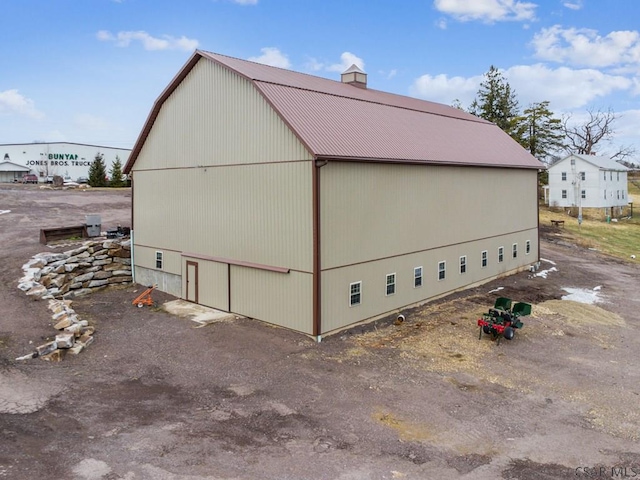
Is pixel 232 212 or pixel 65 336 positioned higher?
pixel 232 212

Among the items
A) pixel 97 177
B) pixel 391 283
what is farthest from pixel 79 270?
pixel 97 177

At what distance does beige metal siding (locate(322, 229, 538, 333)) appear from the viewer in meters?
16.9

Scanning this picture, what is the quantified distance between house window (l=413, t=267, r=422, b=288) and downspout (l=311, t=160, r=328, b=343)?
5853 millimetres

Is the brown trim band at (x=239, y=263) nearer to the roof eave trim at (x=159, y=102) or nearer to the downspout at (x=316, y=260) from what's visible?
the downspout at (x=316, y=260)

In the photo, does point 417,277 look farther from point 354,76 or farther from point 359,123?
point 354,76

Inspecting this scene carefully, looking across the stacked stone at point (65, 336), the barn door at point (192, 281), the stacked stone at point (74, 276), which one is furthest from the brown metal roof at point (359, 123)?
the stacked stone at point (65, 336)

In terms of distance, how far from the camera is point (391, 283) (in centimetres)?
1936

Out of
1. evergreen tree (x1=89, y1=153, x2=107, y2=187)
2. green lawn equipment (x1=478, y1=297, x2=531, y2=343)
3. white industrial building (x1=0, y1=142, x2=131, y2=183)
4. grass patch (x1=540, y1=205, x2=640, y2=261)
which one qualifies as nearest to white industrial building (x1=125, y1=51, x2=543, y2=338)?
green lawn equipment (x1=478, y1=297, x2=531, y2=343)

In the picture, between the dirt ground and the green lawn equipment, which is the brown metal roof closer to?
the dirt ground

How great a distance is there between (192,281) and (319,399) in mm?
10399

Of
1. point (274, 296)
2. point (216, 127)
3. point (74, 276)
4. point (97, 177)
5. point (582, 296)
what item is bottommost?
point (582, 296)

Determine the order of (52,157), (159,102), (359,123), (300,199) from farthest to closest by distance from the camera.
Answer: (52,157) → (159,102) → (359,123) → (300,199)

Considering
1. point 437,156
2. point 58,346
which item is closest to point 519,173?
point 437,156

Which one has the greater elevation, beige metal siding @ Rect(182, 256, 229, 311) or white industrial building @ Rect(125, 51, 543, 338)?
white industrial building @ Rect(125, 51, 543, 338)
